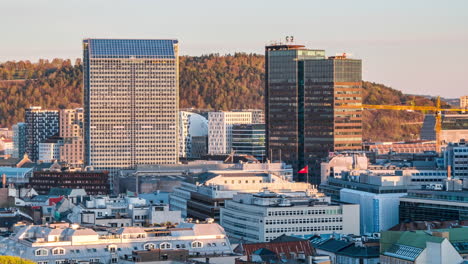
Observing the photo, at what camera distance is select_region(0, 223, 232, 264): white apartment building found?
12775 cm

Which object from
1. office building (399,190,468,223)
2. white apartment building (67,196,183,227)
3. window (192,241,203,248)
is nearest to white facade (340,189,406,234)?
office building (399,190,468,223)

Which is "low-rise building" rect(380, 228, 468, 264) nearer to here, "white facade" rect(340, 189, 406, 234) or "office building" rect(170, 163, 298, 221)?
"white facade" rect(340, 189, 406, 234)

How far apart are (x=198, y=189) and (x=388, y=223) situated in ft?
79.7

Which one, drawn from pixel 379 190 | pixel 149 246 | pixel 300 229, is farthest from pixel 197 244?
pixel 379 190

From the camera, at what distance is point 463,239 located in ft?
427

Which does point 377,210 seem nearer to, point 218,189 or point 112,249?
point 218,189

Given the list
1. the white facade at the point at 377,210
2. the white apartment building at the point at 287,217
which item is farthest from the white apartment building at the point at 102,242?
the white facade at the point at 377,210

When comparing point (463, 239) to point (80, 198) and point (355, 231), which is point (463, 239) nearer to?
point (355, 231)

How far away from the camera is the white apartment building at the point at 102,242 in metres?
128

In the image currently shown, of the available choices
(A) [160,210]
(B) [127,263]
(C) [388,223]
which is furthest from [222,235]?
(C) [388,223]

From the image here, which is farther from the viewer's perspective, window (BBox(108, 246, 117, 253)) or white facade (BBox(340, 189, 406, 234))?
white facade (BBox(340, 189, 406, 234))

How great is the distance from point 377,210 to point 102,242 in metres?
54.1

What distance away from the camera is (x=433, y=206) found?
6658 inches

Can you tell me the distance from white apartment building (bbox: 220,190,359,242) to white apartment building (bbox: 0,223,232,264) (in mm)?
25884
